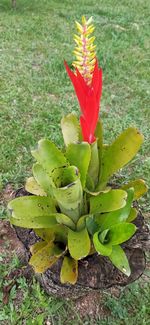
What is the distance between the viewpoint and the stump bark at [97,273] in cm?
179

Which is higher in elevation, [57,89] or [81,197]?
[81,197]

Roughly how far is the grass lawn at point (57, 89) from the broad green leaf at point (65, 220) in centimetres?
39

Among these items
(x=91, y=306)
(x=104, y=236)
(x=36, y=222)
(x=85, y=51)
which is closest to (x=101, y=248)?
(x=104, y=236)

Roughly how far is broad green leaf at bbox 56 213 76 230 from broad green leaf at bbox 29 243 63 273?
12cm

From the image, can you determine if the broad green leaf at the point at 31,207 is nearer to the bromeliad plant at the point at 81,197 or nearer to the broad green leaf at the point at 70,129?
the bromeliad plant at the point at 81,197

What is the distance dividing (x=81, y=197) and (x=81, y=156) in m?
0.18

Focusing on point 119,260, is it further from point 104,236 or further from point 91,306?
point 91,306

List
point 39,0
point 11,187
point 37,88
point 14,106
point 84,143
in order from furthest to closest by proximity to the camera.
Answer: point 39,0 < point 37,88 < point 14,106 < point 11,187 < point 84,143

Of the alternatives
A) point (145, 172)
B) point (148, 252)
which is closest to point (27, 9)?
point (145, 172)

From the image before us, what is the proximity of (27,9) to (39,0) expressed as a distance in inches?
21.2

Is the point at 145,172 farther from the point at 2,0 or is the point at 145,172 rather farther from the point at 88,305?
the point at 2,0

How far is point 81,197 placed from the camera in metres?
1.65

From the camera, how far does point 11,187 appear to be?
265 cm

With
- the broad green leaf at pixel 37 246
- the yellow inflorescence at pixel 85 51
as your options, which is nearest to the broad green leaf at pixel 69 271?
the broad green leaf at pixel 37 246
